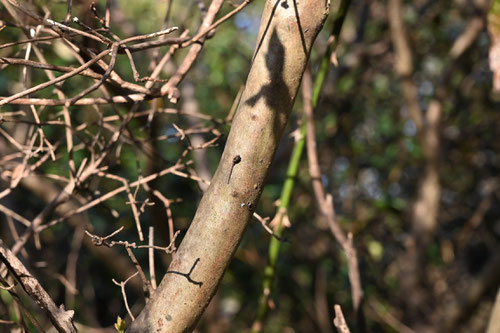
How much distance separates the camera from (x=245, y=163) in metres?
1.06

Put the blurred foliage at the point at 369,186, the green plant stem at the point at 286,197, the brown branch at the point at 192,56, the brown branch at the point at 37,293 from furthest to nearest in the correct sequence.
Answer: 1. the blurred foliage at the point at 369,186
2. the green plant stem at the point at 286,197
3. the brown branch at the point at 192,56
4. the brown branch at the point at 37,293

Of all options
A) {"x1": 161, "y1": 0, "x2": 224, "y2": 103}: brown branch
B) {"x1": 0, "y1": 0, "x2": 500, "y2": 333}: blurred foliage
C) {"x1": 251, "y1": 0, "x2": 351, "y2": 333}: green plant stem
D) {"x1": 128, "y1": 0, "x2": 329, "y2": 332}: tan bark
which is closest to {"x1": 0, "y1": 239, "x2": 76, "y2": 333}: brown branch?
{"x1": 128, "y1": 0, "x2": 329, "y2": 332}: tan bark

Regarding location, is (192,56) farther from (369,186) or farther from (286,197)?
(369,186)

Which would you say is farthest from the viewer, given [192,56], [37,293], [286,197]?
[286,197]

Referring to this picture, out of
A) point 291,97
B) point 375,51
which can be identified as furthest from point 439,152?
point 291,97

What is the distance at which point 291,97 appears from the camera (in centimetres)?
108

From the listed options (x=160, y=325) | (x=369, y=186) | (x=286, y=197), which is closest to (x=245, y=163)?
(x=160, y=325)

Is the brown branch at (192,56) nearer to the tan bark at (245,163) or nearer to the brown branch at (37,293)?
the tan bark at (245,163)

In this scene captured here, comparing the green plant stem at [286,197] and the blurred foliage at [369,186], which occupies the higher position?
the green plant stem at [286,197]

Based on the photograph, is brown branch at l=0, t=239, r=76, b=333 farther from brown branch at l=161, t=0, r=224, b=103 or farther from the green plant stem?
the green plant stem

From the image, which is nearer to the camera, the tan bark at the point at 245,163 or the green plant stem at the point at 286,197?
the tan bark at the point at 245,163

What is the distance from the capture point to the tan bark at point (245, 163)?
1.06 m

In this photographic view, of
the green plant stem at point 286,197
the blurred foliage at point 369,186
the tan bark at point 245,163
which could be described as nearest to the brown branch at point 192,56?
the tan bark at point 245,163

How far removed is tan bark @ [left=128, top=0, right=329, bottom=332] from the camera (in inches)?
41.8
